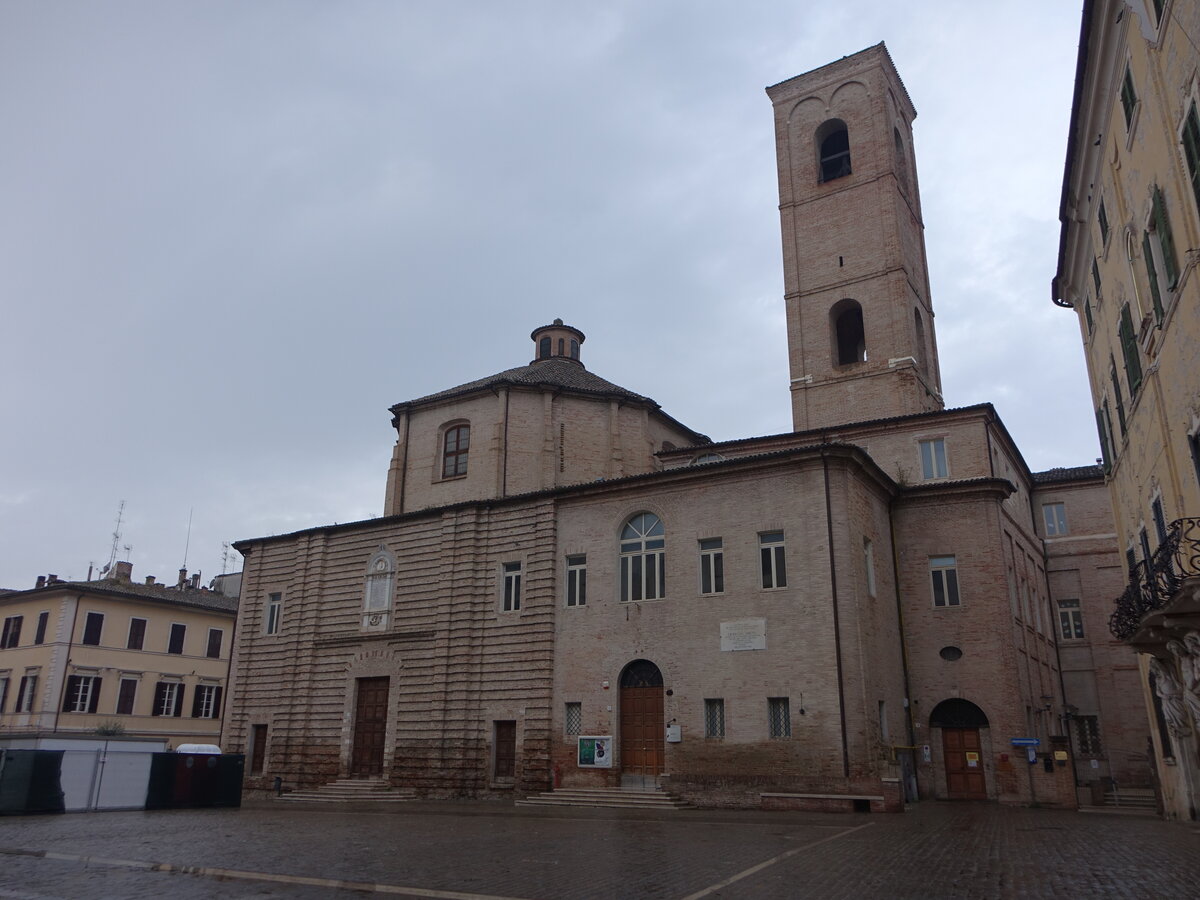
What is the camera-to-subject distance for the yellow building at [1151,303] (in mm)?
11445

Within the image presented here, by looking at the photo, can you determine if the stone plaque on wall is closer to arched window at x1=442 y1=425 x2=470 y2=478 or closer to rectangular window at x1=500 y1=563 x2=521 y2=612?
rectangular window at x1=500 y1=563 x2=521 y2=612

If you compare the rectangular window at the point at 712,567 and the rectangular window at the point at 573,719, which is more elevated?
the rectangular window at the point at 712,567

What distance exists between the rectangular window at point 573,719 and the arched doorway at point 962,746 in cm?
1000

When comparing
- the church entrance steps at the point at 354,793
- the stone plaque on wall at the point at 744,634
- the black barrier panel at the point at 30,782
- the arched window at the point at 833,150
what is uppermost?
the arched window at the point at 833,150

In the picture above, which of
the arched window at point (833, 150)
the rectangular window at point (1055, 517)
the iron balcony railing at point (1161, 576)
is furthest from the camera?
the arched window at point (833, 150)

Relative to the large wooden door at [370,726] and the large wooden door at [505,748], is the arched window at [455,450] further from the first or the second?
the large wooden door at [505,748]

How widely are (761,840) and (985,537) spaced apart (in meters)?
15.3

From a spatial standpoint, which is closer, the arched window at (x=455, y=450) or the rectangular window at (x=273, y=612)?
the rectangular window at (x=273, y=612)

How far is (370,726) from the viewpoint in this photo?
29.4 meters

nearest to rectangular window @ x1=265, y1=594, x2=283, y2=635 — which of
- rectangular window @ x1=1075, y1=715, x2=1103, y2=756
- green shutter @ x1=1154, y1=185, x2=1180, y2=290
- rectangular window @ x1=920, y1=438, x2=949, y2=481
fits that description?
rectangular window @ x1=920, y1=438, x2=949, y2=481

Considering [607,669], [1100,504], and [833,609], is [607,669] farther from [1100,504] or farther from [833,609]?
[1100,504]

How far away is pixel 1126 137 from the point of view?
14102 mm

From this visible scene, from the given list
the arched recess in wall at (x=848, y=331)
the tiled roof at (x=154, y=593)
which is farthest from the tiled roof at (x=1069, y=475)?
the tiled roof at (x=154, y=593)

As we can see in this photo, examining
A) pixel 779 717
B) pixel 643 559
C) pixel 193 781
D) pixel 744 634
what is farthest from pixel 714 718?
pixel 193 781
